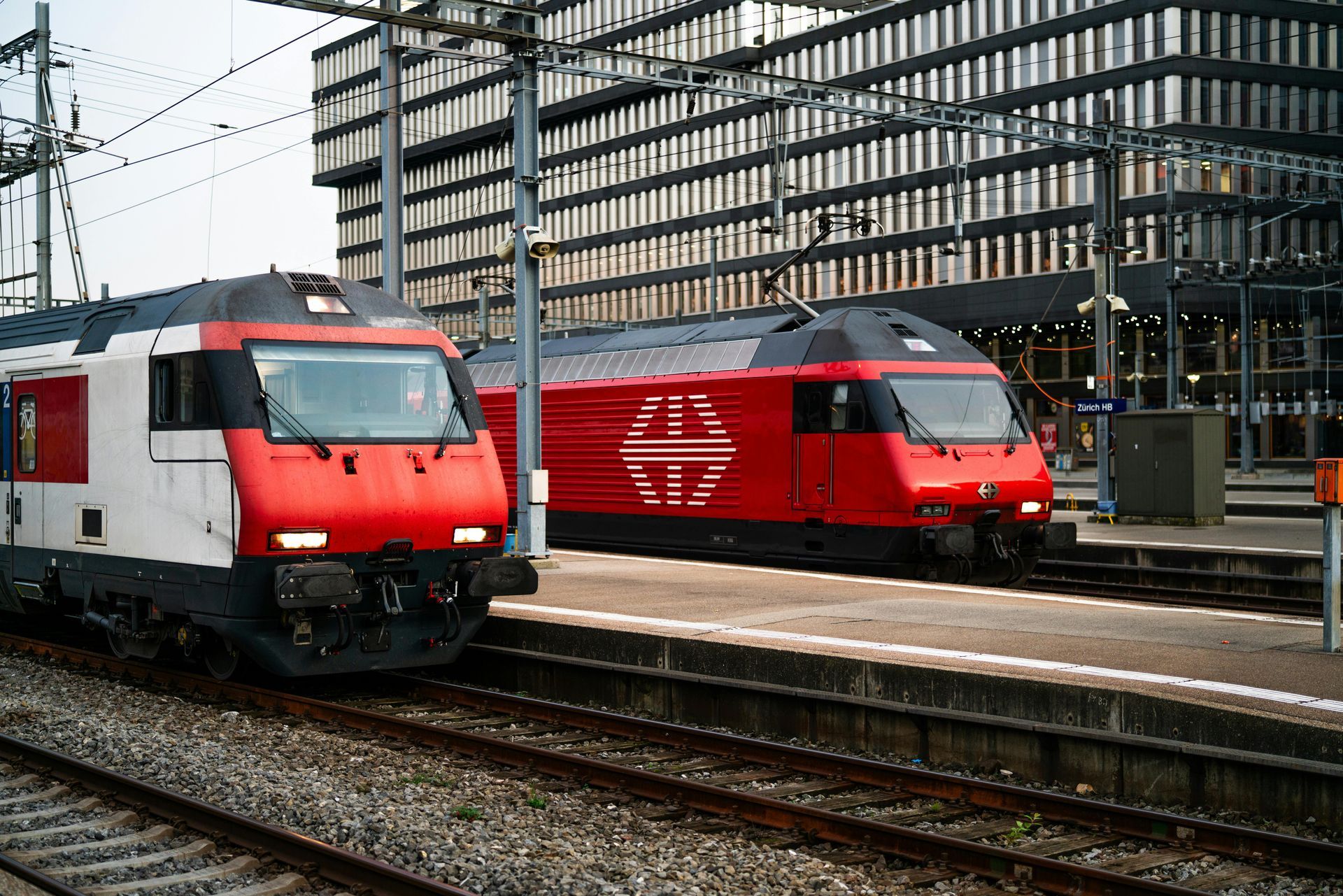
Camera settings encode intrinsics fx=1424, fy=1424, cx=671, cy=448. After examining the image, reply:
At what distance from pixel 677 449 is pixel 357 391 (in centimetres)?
942

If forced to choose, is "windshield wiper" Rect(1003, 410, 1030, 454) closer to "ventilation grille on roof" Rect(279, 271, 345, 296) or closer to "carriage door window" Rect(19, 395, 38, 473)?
"ventilation grille on roof" Rect(279, 271, 345, 296)

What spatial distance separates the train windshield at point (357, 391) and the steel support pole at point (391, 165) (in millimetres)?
6132

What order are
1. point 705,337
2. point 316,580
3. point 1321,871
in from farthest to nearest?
point 705,337 < point 316,580 < point 1321,871

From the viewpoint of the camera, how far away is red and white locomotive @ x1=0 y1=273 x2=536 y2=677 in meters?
10.7

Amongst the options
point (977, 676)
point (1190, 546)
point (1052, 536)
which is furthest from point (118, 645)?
point (1190, 546)

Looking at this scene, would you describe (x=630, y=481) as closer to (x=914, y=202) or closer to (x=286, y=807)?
(x=286, y=807)

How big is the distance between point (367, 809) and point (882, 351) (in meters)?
11.0

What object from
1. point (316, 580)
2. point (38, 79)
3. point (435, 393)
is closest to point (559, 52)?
point (435, 393)

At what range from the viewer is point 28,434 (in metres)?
13.6

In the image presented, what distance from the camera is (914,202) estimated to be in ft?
211

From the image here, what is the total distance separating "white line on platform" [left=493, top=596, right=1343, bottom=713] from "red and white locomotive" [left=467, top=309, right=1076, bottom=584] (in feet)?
16.8

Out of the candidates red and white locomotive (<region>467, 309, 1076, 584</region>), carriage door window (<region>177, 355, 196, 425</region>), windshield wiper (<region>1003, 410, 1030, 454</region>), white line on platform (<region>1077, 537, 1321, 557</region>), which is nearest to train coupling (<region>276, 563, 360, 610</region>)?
carriage door window (<region>177, 355, 196, 425</region>)

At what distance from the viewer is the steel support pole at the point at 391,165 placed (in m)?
18.1

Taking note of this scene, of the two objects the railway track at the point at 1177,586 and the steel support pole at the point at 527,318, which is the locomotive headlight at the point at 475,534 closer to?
the steel support pole at the point at 527,318
